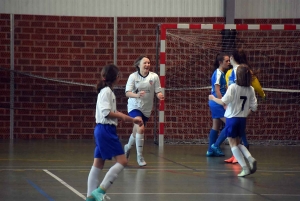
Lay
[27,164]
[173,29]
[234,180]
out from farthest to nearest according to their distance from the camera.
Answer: [173,29] → [27,164] → [234,180]

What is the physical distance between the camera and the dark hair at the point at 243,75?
10047 millimetres

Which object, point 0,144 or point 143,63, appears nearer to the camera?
point 143,63

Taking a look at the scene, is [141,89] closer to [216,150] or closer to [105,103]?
[216,150]

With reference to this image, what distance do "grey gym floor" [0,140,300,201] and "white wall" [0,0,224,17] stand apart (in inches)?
146

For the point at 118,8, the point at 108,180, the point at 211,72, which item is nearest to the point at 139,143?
the point at 108,180

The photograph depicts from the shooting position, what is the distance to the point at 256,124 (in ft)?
55.3

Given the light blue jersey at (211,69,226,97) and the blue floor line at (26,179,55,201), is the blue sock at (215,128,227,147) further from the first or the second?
the blue floor line at (26,179,55,201)

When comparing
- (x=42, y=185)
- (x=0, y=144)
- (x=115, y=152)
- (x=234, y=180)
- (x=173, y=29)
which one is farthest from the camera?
(x=173, y=29)

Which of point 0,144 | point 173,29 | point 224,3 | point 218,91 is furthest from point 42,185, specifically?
point 224,3

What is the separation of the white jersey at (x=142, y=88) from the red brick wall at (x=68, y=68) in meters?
5.20

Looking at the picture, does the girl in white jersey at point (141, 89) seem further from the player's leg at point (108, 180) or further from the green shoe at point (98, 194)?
the green shoe at point (98, 194)

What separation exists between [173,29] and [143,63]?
513 centimetres

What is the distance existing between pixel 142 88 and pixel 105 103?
13.5ft

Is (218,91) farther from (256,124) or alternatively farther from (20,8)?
(20,8)
